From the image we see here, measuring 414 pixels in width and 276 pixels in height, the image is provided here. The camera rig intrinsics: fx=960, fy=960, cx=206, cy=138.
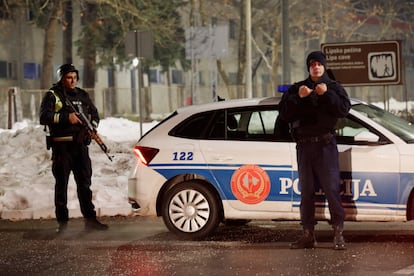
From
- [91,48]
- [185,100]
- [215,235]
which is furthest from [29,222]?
[185,100]

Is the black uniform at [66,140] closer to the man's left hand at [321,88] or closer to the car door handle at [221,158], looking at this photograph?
the car door handle at [221,158]

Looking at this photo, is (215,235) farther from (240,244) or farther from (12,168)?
(12,168)

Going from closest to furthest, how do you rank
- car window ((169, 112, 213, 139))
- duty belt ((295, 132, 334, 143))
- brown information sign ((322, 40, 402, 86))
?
duty belt ((295, 132, 334, 143)), car window ((169, 112, 213, 139)), brown information sign ((322, 40, 402, 86))

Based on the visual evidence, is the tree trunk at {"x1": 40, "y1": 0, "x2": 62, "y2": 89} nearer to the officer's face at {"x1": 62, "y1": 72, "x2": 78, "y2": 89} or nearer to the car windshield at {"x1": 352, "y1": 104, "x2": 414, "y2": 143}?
the officer's face at {"x1": 62, "y1": 72, "x2": 78, "y2": 89}

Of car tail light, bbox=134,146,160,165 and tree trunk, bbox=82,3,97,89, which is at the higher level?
tree trunk, bbox=82,3,97,89

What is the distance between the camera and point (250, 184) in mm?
9180

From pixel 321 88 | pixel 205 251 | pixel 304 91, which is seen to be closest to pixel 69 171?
pixel 205 251

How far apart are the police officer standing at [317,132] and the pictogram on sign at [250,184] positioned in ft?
1.68

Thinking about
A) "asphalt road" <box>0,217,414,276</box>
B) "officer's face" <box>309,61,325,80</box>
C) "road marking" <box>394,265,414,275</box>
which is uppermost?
"officer's face" <box>309,61,325,80</box>

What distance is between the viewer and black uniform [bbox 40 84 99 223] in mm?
10438

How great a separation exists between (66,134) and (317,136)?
10.6 ft

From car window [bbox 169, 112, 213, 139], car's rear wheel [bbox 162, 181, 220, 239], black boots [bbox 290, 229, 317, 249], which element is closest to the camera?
black boots [bbox 290, 229, 317, 249]

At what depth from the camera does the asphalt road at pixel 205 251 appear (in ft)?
25.5

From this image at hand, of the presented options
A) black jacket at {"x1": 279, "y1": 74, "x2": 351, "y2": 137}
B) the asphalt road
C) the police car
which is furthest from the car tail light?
black jacket at {"x1": 279, "y1": 74, "x2": 351, "y2": 137}
